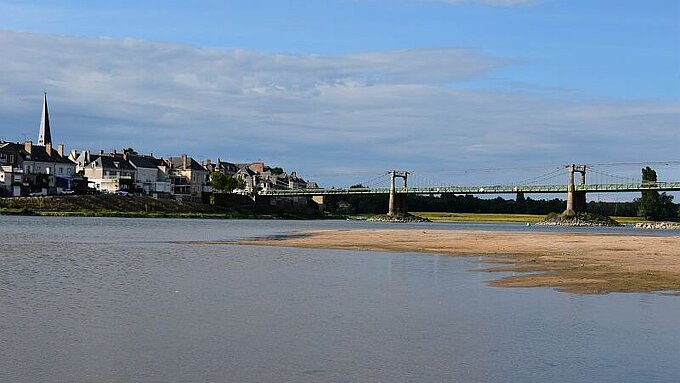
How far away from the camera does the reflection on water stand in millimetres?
13773

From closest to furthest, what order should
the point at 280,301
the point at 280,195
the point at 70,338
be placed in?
the point at 70,338, the point at 280,301, the point at 280,195

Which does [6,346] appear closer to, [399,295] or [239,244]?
[399,295]

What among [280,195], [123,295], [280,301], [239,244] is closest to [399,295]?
[280,301]

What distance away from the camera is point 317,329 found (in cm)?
1758

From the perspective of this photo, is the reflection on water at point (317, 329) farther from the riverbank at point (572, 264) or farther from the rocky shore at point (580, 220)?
the rocky shore at point (580, 220)

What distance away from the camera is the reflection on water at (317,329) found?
45.2ft

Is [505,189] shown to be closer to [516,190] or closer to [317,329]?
[516,190]

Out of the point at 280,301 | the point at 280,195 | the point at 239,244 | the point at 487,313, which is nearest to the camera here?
the point at 487,313

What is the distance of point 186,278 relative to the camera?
28.2m

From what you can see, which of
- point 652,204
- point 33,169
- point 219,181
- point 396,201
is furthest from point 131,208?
point 652,204

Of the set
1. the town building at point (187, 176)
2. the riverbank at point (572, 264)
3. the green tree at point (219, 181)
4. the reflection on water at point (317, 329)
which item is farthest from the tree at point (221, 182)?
the reflection on water at point (317, 329)

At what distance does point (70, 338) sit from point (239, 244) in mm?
35157

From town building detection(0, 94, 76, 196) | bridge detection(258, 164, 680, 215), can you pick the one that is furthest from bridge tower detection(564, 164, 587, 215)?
town building detection(0, 94, 76, 196)

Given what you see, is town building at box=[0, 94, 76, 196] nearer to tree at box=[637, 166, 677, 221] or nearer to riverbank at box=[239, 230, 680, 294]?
riverbank at box=[239, 230, 680, 294]
